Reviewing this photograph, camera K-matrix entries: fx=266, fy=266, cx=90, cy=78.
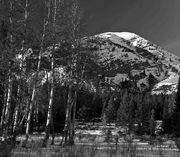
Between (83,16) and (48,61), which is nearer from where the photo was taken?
(48,61)

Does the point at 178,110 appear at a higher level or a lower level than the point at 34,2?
lower

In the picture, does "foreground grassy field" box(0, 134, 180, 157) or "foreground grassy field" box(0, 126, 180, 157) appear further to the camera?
"foreground grassy field" box(0, 126, 180, 157)

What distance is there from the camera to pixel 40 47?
52.0 ft

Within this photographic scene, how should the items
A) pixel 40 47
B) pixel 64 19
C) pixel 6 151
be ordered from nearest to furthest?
pixel 6 151, pixel 40 47, pixel 64 19

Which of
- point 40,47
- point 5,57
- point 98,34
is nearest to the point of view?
point 5,57

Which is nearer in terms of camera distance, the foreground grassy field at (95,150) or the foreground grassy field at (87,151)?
the foreground grassy field at (87,151)

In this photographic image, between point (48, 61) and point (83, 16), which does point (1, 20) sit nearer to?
point (48, 61)

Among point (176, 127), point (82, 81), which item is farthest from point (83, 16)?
point (176, 127)

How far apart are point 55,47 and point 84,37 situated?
8.81ft

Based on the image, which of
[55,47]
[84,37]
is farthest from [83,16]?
[55,47]

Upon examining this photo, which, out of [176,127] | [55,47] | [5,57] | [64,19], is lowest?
[176,127]

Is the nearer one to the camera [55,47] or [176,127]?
[55,47]

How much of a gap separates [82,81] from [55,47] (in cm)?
397

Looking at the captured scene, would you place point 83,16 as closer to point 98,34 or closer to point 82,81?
point 98,34
